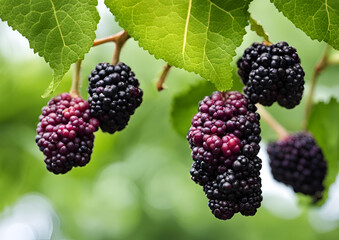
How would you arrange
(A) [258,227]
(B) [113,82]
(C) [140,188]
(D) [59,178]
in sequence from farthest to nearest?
(A) [258,227], (C) [140,188], (D) [59,178], (B) [113,82]

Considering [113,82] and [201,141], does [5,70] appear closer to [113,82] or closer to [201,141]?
[113,82]

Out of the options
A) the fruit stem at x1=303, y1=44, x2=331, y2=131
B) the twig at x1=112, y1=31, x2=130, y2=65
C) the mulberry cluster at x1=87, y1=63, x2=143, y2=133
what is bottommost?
the fruit stem at x1=303, y1=44, x2=331, y2=131

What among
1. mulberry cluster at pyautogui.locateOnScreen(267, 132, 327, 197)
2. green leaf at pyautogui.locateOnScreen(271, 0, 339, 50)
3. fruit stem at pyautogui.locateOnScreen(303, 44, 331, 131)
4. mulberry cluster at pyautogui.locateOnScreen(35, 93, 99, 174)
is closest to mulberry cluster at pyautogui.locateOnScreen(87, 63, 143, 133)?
mulberry cluster at pyautogui.locateOnScreen(35, 93, 99, 174)

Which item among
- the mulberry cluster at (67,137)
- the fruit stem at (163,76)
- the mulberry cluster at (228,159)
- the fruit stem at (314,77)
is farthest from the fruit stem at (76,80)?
the fruit stem at (314,77)

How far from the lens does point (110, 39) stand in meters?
1.44

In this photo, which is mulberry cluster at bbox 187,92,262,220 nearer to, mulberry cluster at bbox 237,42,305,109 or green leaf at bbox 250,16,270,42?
mulberry cluster at bbox 237,42,305,109

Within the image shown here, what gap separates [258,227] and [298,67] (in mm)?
6105

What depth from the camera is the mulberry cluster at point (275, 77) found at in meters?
1.28

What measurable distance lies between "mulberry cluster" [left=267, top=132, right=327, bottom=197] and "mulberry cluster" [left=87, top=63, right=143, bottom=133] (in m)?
0.84

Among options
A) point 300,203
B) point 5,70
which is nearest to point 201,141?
point 300,203

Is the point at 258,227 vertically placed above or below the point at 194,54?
below

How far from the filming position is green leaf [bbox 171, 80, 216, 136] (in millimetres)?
1817

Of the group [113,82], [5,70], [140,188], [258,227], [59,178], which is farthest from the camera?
[258,227]

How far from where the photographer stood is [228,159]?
1.20 metres
